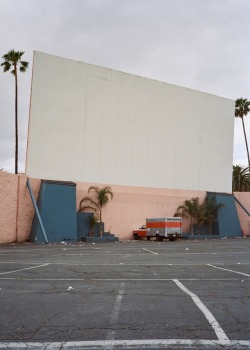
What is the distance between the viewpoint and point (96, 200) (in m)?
35.6

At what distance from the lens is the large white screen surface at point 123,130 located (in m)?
33.9

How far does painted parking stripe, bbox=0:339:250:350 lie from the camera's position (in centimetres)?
460

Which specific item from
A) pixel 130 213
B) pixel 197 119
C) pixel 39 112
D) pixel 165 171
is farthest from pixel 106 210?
pixel 197 119

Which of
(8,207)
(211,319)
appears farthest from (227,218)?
(211,319)

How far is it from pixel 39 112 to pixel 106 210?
10.5m

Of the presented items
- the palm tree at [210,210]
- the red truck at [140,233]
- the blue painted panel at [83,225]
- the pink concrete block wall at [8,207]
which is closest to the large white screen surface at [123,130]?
the palm tree at [210,210]

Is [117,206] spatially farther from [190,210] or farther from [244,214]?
[244,214]

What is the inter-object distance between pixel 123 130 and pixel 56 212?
1085 centimetres

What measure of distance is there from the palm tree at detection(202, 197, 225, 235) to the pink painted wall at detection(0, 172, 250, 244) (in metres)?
1.46

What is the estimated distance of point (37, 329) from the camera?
17.7ft

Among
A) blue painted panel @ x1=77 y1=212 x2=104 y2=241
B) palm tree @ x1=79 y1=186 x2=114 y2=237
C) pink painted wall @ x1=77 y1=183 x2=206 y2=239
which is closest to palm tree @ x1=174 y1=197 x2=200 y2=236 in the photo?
pink painted wall @ x1=77 y1=183 x2=206 y2=239

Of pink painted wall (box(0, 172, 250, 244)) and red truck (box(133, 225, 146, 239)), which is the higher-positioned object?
pink painted wall (box(0, 172, 250, 244))

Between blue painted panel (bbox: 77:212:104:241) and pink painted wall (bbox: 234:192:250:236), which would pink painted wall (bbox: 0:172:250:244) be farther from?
blue painted panel (bbox: 77:212:104:241)

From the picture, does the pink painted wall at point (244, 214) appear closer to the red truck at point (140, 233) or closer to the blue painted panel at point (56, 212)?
the red truck at point (140, 233)
